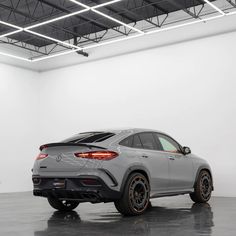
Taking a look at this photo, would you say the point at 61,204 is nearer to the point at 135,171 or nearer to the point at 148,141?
the point at 135,171

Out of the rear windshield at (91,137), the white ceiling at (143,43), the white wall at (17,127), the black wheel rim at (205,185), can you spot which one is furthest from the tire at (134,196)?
the white wall at (17,127)

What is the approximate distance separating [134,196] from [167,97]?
22.7 feet

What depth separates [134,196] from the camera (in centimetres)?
701

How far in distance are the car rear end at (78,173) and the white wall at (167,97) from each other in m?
6.09

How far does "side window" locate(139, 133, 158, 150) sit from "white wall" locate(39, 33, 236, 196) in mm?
4832

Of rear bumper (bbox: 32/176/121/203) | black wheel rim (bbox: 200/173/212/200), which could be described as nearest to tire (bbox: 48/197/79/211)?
rear bumper (bbox: 32/176/121/203)

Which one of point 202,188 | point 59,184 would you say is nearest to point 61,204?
point 59,184

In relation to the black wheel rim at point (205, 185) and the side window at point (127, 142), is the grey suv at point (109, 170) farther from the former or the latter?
the black wheel rim at point (205, 185)

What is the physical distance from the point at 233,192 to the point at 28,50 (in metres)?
9.72

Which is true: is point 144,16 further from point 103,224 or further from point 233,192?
point 103,224

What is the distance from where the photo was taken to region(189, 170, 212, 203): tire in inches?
348

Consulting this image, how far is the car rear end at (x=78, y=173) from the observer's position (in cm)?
650

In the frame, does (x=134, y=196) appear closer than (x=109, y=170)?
No

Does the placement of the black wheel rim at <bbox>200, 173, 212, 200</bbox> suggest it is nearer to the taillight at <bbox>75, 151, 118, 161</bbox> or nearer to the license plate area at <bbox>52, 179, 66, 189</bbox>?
the taillight at <bbox>75, 151, 118, 161</bbox>
